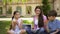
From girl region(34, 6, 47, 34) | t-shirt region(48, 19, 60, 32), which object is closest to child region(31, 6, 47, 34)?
girl region(34, 6, 47, 34)

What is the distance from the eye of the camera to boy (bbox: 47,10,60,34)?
4333 millimetres

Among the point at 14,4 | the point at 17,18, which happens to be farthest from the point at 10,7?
the point at 17,18

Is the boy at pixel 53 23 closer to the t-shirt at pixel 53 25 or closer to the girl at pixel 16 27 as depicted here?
the t-shirt at pixel 53 25

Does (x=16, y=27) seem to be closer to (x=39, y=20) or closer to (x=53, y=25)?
(x=39, y=20)

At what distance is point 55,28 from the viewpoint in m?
4.36

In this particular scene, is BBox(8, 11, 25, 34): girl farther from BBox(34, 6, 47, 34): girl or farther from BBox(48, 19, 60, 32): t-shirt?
BBox(48, 19, 60, 32): t-shirt

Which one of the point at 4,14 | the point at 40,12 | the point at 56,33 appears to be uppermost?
the point at 40,12

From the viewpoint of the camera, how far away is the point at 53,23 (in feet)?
14.4

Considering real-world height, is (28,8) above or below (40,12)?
below

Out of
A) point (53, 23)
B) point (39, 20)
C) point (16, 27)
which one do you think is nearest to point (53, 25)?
point (53, 23)

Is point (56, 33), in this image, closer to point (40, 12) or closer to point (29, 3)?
point (40, 12)

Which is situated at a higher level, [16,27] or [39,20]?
[39,20]

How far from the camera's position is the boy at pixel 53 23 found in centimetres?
433

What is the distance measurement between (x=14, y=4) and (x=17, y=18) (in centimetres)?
1788
